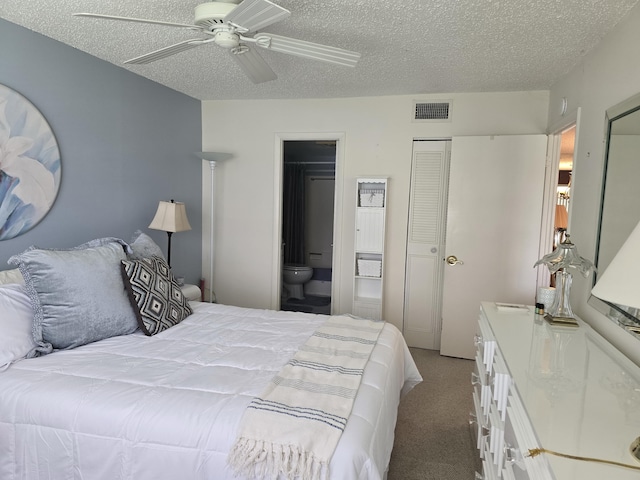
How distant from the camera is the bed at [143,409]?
1.39 m

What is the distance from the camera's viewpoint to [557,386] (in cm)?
129

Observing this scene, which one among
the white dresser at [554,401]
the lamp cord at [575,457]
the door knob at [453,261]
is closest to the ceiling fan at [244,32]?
the white dresser at [554,401]

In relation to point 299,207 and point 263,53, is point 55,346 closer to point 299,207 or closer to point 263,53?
point 263,53

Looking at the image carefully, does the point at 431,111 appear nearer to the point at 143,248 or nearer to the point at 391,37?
the point at 391,37

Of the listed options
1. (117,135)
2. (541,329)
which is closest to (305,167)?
(117,135)

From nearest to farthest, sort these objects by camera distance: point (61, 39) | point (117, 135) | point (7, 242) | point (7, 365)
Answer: point (7, 365) → point (7, 242) → point (61, 39) → point (117, 135)

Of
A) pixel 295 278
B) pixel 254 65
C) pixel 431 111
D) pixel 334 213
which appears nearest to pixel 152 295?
pixel 254 65

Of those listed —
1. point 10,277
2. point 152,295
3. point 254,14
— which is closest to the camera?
point 254,14

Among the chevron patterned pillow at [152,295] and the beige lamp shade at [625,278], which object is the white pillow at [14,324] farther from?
the beige lamp shade at [625,278]

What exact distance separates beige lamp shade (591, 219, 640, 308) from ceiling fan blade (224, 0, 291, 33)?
4.60 ft

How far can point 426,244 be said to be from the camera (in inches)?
151

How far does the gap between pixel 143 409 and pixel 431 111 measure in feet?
10.9

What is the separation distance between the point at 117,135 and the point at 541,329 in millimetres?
3146

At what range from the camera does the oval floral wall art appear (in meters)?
2.35
